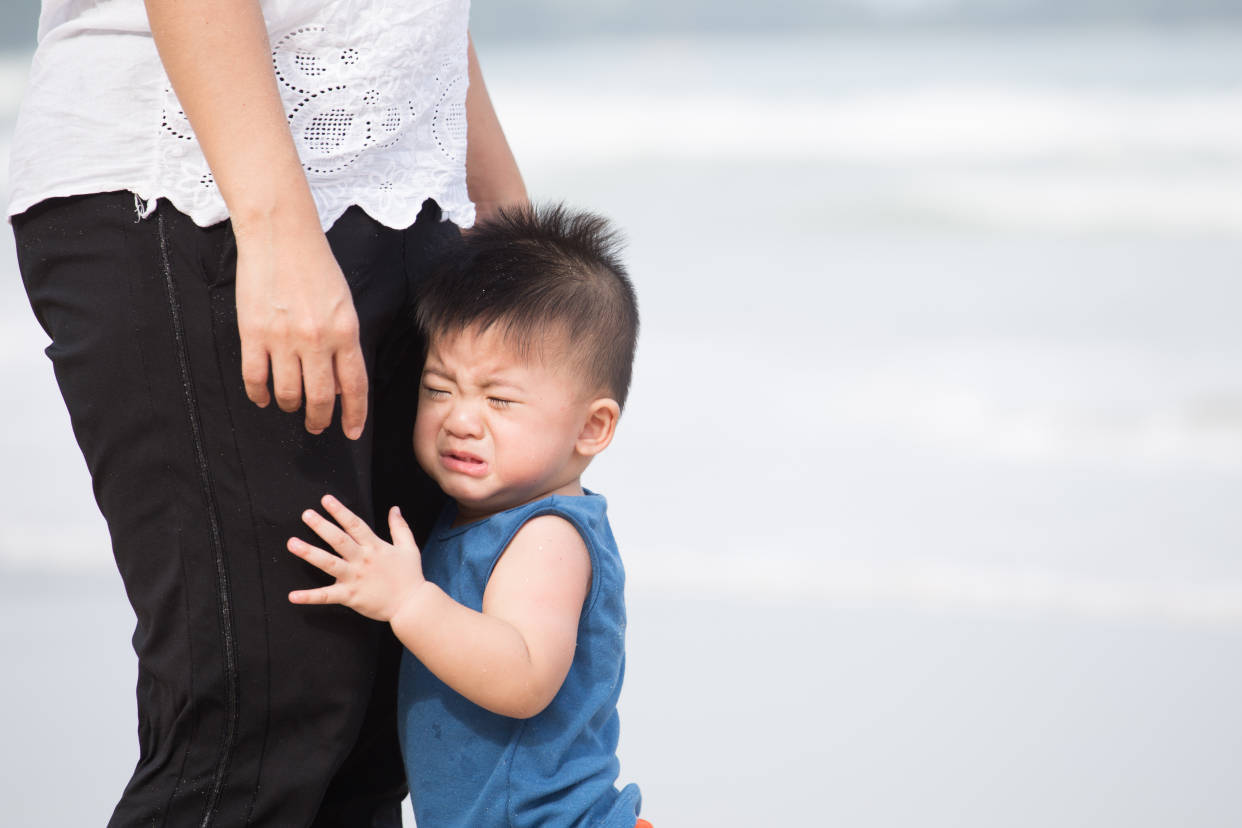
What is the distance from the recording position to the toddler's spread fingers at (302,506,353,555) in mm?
1071

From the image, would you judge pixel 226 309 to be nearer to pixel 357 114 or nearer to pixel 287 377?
pixel 287 377

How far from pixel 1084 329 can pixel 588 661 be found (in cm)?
417

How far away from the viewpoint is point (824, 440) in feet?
12.1

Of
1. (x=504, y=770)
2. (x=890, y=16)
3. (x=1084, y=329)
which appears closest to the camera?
(x=504, y=770)

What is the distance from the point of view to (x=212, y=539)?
1061 millimetres

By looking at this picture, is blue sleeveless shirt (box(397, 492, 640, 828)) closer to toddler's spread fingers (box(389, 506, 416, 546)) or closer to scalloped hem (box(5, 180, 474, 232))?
toddler's spread fingers (box(389, 506, 416, 546))

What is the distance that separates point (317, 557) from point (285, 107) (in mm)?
374

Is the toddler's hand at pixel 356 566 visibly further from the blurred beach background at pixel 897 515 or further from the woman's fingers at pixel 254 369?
the blurred beach background at pixel 897 515

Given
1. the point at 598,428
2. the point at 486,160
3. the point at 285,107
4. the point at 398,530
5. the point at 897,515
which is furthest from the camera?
the point at 897,515

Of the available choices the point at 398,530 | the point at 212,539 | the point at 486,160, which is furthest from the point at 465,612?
the point at 486,160

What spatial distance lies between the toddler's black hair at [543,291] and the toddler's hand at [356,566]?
0.74ft

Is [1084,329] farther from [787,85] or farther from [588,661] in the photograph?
[787,85]

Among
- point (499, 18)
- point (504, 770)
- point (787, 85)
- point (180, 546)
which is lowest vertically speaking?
point (504, 770)

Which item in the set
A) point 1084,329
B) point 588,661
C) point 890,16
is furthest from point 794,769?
point 890,16
